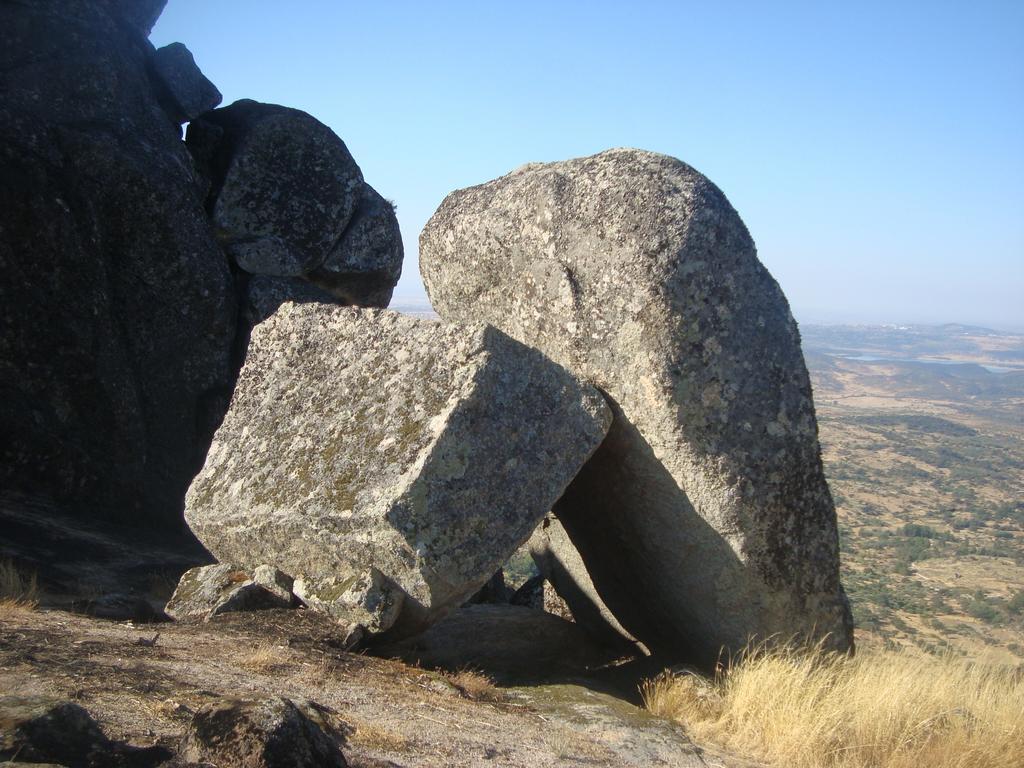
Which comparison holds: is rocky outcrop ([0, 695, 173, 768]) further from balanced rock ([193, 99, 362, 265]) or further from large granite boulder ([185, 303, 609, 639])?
balanced rock ([193, 99, 362, 265])

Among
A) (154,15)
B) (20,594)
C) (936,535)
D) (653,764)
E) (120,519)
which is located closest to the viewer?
(653,764)

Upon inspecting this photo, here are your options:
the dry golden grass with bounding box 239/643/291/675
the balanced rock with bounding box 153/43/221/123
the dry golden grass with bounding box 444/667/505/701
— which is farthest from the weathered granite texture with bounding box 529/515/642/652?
the balanced rock with bounding box 153/43/221/123

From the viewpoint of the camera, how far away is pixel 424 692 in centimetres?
539

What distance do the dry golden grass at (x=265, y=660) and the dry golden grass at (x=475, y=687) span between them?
43.5 inches

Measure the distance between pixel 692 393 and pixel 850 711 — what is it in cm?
228

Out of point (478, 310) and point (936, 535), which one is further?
point (936, 535)

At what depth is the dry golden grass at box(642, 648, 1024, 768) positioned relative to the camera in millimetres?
5031

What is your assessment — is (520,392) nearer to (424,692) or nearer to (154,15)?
(424,692)

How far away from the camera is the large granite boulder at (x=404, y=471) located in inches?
223

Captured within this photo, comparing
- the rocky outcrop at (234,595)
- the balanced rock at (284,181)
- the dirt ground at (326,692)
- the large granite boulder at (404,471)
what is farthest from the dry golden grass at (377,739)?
the balanced rock at (284,181)

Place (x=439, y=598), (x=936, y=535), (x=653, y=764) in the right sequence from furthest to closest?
(x=936, y=535) → (x=439, y=598) → (x=653, y=764)

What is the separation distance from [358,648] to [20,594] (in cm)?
255

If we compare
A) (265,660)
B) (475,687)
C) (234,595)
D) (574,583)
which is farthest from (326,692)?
(574,583)

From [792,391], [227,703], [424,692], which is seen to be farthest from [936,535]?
[227,703]
